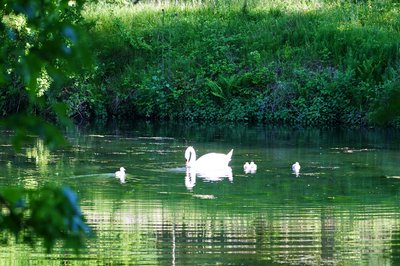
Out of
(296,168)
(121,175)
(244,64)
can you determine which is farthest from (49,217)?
(244,64)

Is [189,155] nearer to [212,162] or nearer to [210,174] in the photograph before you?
[212,162]

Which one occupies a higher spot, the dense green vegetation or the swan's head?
the dense green vegetation

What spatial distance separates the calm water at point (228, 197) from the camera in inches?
432

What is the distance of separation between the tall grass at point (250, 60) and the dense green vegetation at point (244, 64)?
0.11 ft

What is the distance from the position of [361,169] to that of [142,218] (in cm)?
707

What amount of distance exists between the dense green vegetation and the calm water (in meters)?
2.96

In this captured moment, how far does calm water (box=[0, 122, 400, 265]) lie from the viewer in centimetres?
1097

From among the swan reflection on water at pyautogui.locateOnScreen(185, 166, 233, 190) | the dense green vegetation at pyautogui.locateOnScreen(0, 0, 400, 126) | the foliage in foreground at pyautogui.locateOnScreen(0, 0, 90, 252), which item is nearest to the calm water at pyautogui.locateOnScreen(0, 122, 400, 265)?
the swan reflection on water at pyautogui.locateOnScreen(185, 166, 233, 190)

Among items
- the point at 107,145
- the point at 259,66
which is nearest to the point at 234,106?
the point at 259,66

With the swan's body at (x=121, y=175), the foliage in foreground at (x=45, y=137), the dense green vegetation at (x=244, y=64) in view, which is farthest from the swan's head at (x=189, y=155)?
the foliage in foreground at (x=45, y=137)

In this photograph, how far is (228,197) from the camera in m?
16.0

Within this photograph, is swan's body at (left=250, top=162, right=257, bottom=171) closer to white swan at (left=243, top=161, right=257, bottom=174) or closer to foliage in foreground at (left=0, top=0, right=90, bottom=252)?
white swan at (left=243, top=161, right=257, bottom=174)

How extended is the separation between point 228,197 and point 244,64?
650 inches

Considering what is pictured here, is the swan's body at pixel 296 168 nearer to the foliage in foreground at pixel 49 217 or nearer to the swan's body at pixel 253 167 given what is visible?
the swan's body at pixel 253 167
